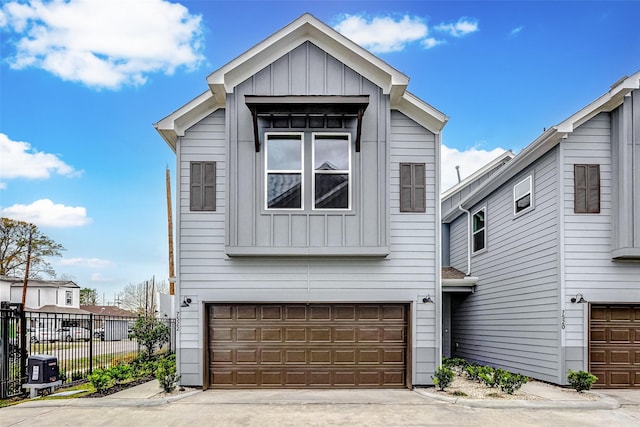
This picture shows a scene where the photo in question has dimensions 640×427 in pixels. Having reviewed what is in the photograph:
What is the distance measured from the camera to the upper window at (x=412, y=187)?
35.5 feet

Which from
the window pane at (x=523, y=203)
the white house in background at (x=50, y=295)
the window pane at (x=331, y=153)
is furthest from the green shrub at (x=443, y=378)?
the white house in background at (x=50, y=295)

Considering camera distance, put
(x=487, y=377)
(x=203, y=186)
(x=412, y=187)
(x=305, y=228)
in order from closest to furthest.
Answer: (x=487, y=377) < (x=305, y=228) < (x=203, y=186) < (x=412, y=187)

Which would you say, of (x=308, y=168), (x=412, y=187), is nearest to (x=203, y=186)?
(x=308, y=168)

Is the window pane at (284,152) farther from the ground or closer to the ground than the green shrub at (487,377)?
farther from the ground

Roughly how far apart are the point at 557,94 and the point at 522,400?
1469cm

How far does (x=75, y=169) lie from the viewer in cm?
2588

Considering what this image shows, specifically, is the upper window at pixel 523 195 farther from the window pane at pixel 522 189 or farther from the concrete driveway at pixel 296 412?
the concrete driveway at pixel 296 412

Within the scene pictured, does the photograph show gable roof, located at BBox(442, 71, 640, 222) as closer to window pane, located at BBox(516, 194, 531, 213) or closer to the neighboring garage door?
window pane, located at BBox(516, 194, 531, 213)

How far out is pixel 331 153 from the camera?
10.8 m

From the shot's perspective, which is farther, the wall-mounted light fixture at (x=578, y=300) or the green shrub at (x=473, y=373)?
the green shrub at (x=473, y=373)

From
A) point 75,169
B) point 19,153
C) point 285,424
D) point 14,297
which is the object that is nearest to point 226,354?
point 285,424

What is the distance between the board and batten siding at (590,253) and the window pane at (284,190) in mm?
5732

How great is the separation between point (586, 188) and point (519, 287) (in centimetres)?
308

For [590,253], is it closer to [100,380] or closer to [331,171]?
[331,171]
